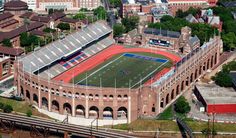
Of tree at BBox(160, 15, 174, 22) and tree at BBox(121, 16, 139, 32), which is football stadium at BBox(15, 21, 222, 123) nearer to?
tree at BBox(121, 16, 139, 32)

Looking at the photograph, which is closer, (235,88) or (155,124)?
(155,124)

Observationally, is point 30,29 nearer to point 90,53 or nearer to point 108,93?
point 90,53

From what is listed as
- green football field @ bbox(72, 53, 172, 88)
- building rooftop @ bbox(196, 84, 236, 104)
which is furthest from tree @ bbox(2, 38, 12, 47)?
building rooftop @ bbox(196, 84, 236, 104)

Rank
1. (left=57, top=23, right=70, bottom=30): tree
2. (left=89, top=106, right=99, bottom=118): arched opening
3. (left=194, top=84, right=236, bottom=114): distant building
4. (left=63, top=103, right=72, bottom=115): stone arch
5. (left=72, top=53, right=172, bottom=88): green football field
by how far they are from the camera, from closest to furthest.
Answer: (left=89, top=106, right=99, bottom=118): arched opening
(left=63, top=103, right=72, bottom=115): stone arch
(left=194, top=84, right=236, bottom=114): distant building
(left=72, top=53, right=172, bottom=88): green football field
(left=57, top=23, right=70, bottom=30): tree

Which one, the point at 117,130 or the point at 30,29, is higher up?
the point at 30,29

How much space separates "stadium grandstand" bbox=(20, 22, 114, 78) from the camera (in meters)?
143

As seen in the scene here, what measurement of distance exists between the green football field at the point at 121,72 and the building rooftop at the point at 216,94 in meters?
15.3

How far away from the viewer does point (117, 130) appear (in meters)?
124

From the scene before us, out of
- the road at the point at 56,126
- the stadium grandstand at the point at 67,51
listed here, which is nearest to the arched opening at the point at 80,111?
the road at the point at 56,126

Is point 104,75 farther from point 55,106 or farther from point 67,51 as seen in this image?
point 55,106

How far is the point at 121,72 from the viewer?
150 metres

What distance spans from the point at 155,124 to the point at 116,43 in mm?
54675

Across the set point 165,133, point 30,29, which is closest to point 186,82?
point 165,133

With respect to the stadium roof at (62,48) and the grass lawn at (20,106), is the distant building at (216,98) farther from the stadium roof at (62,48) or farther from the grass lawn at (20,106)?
the grass lawn at (20,106)
